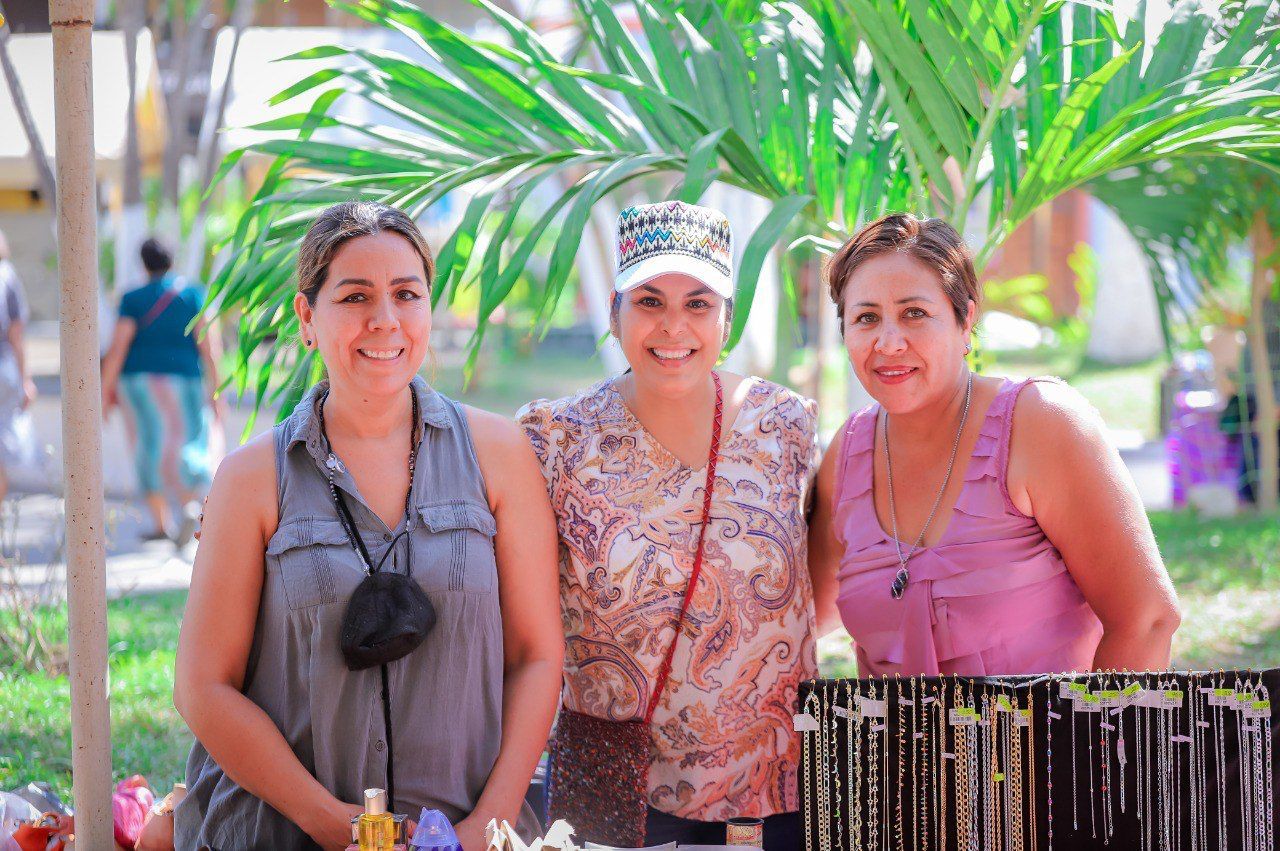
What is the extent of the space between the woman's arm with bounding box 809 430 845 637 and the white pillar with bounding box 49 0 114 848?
155 centimetres

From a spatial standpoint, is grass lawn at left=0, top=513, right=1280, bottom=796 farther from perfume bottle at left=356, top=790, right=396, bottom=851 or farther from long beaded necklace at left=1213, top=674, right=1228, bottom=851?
long beaded necklace at left=1213, top=674, right=1228, bottom=851

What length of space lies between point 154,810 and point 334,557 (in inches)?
35.4

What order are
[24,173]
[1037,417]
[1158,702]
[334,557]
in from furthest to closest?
[24,173], [1037,417], [334,557], [1158,702]

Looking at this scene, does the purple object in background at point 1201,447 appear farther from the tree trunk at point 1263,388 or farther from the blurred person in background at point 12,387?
the blurred person in background at point 12,387

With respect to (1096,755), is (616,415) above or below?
above

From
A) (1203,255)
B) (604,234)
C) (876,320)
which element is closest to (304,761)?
(876,320)

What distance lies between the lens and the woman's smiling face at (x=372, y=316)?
2.44 metres

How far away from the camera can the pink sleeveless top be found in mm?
2598

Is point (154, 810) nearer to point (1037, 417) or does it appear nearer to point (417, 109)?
point (417, 109)

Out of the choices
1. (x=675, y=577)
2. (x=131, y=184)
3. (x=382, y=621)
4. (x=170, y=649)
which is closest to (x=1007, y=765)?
(x=675, y=577)

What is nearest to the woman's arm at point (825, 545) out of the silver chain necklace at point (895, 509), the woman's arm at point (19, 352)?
the silver chain necklace at point (895, 509)

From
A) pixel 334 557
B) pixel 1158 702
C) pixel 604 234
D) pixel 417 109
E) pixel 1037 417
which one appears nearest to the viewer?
pixel 1158 702

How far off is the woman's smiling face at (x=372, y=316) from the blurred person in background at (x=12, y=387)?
675cm

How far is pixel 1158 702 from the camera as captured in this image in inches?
87.9
